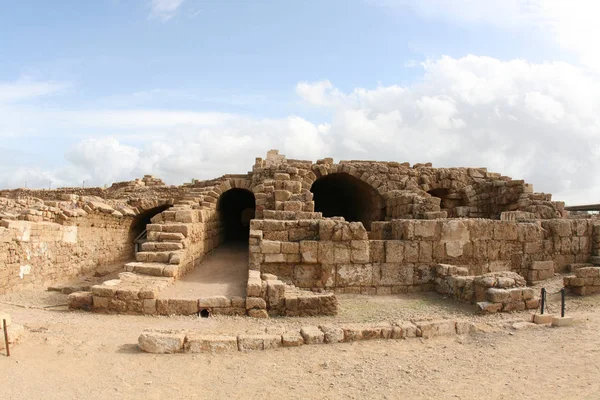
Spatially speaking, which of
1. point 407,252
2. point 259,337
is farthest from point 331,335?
point 407,252

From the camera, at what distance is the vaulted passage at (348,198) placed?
14828 mm

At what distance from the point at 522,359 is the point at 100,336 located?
5412 millimetres

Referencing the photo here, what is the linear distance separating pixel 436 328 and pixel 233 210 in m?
11.9

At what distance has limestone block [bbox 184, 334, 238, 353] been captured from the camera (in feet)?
17.8

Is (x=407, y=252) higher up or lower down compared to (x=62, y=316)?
higher up

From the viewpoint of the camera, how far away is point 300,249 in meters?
9.03

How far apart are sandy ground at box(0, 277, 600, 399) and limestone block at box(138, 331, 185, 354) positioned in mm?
129

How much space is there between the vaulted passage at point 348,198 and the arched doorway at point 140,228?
19.7ft

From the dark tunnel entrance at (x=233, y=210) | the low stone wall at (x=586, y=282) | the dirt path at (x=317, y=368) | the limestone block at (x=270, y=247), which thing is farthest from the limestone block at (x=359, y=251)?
the dark tunnel entrance at (x=233, y=210)

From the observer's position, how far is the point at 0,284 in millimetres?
8062

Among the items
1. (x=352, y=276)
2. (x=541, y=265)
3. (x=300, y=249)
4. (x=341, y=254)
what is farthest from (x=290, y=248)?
(x=541, y=265)

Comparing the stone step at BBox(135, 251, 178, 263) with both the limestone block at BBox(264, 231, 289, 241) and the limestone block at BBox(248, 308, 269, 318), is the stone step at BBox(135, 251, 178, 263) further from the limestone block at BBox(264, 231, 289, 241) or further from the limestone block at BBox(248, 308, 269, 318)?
the limestone block at BBox(248, 308, 269, 318)

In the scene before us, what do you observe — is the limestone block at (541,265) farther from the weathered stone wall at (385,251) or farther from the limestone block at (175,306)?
the limestone block at (175,306)

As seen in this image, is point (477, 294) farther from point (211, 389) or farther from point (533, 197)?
point (533, 197)
